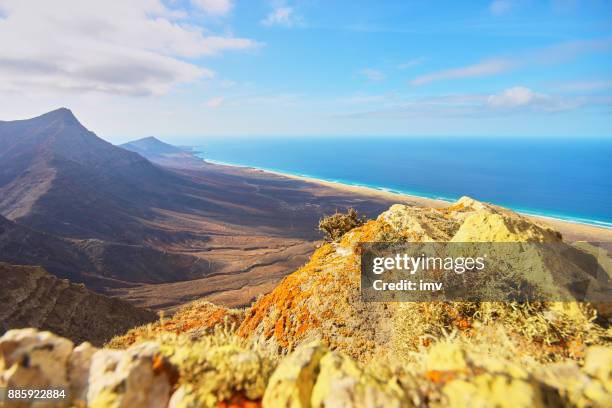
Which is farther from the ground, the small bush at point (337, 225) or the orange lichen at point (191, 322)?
the small bush at point (337, 225)

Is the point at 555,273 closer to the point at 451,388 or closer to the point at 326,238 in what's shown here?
the point at 451,388

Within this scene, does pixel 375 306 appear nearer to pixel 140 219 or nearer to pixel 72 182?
pixel 140 219

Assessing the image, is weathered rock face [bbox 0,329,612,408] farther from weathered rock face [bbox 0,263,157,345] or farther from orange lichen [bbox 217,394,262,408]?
weathered rock face [bbox 0,263,157,345]

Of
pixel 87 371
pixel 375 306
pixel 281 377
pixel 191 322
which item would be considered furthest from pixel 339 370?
pixel 191 322

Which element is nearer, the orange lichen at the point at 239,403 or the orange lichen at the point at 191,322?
the orange lichen at the point at 239,403

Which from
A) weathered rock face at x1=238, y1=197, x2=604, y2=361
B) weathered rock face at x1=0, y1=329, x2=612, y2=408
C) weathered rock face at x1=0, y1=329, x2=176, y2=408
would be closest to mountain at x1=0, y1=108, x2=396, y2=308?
weathered rock face at x1=238, y1=197, x2=604, y2=361

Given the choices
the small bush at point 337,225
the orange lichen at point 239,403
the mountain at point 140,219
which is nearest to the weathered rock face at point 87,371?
the orange lichen at point 239,403

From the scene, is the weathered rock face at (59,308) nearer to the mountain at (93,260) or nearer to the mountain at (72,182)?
the mountain at (93,260)
